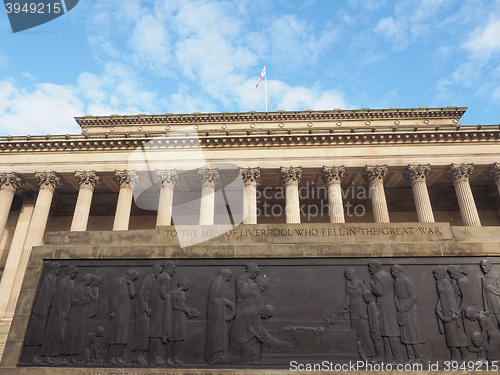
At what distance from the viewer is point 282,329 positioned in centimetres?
768

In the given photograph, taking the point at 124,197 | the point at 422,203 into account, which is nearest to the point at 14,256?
the point at 124,197

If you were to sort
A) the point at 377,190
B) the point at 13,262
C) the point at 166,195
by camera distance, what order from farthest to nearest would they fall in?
the point at 166,195
the point at 377,190
the point at 13,262

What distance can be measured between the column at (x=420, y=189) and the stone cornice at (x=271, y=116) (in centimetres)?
1149

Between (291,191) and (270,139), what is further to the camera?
(270,139)

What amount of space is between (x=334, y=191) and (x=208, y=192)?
10.4 meters

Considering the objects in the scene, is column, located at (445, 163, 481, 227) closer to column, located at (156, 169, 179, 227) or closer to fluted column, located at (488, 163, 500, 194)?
fluted column, located at (488, 163, 500, 194)

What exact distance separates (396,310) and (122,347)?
641 centimetres

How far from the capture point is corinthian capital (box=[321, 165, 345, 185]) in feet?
90.5

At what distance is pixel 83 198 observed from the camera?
27.9m

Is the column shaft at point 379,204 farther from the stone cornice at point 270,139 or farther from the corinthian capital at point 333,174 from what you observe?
the stone cornice at point 270,139

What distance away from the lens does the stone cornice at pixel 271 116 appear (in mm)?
36656

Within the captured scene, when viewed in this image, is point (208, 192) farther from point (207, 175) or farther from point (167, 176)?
point (167, 176)

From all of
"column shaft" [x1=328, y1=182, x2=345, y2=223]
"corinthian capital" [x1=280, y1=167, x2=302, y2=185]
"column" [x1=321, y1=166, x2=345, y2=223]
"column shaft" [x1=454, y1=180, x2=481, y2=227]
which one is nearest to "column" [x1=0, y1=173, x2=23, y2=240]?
"corinthian capital" [x1=280, y1=167, x2=302, y2=185]

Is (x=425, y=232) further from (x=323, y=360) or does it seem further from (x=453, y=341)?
(x=323, y=360)
